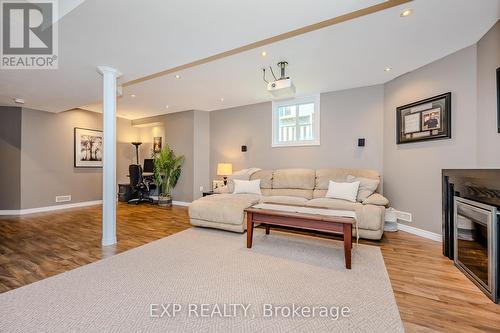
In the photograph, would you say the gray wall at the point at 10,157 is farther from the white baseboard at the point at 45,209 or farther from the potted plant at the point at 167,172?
the potted plant at the point at 167,172

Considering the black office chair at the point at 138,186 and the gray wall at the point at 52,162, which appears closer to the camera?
the gray wall at the point at 52,162

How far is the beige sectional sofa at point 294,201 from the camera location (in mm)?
3084

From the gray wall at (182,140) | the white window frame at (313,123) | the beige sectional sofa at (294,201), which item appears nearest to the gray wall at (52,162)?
the gray wall at (182,140)

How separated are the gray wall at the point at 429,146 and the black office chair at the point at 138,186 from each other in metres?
5.96

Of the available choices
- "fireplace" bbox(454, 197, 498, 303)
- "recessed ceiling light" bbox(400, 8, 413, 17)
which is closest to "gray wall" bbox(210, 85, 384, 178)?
"fireplace" bbox(454, 197, 498, 303)

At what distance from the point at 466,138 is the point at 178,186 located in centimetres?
594

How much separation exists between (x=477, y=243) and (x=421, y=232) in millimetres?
1339

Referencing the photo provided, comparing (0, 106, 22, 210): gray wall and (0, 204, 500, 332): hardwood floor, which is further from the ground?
(0, 106, 22, 210): gray wall

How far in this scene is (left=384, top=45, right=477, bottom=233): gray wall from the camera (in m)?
2.81

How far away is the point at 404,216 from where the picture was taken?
362 centimetres

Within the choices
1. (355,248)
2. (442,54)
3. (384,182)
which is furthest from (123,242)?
(442,54)

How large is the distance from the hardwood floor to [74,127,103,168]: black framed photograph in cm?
174

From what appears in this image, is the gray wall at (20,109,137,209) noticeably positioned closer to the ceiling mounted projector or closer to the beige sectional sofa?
the beige sectional sofa

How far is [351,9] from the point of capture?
1.91 m
